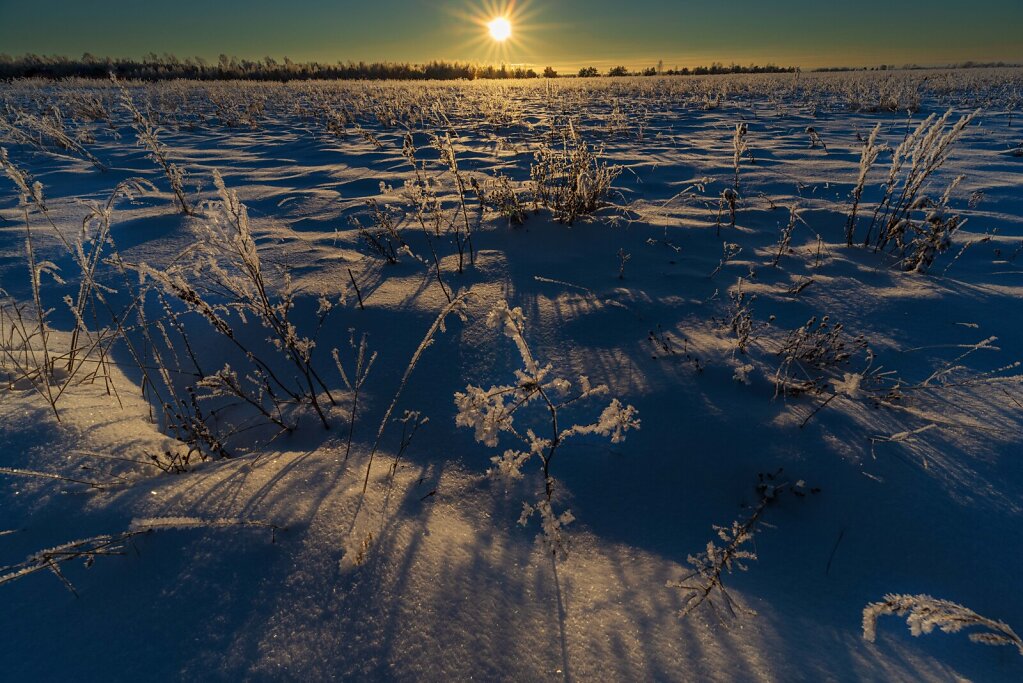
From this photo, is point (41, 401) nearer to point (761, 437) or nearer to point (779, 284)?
point (761, 437)

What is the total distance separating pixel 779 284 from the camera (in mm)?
2660

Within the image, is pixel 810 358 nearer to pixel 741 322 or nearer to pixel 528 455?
pixel 741 322

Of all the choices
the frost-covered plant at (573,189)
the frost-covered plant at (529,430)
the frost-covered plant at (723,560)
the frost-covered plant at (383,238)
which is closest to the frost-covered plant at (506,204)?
the frost-covered plant at (573,189)

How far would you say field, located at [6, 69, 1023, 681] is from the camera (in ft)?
3.30

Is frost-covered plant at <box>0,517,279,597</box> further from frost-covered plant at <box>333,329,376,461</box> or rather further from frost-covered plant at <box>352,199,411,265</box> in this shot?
frost-covered plant at <box>352,199,411,265</box>

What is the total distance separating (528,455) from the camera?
1272mm

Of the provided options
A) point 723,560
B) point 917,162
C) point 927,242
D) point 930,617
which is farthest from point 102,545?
point 917,162

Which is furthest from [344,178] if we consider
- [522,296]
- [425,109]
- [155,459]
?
[425,109]

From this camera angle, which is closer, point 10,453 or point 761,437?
point 10,453

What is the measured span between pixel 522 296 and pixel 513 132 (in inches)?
251

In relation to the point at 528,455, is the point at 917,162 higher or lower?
higher

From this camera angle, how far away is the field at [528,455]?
3.30 feet

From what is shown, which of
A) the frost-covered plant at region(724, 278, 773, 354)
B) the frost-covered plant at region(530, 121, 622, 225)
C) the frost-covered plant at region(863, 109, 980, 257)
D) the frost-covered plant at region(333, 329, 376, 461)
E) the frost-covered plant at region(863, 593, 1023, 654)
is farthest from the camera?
the frost-covered plant at region(530, 121, 622, 225)

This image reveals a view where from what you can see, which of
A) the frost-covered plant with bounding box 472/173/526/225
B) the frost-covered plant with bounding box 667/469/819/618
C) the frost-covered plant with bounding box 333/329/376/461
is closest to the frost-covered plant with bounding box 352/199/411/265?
the frost-covered plant with bounding box 472/173/526/225
